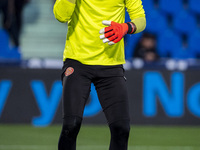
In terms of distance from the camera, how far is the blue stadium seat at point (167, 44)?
1108 cm

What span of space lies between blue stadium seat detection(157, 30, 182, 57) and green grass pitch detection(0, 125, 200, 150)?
2520mm

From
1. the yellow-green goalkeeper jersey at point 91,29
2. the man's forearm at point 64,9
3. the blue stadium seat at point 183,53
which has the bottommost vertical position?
the blue stadium seat at point 183,53

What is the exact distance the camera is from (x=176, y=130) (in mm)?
8641

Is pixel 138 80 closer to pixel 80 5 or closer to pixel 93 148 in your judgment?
pixel 93 148

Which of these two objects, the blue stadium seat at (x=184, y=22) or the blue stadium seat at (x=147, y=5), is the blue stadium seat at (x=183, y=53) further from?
the blue stadium seat at (x=147, y=5)

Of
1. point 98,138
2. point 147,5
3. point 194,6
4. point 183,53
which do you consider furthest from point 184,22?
point 98,138

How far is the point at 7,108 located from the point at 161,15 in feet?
13.3

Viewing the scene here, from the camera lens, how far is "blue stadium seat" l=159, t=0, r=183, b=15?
1127cm

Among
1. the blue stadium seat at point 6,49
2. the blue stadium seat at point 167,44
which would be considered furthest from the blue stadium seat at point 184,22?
the blue stadium seat at point 6,49

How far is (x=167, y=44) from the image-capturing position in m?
11.1

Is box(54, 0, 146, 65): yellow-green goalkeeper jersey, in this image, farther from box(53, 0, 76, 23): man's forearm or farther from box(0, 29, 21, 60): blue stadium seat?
box(0, 29, 21, 60): blue stadium seat

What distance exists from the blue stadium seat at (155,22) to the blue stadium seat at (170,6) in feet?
0.57

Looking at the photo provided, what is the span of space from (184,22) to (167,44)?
2.12ft

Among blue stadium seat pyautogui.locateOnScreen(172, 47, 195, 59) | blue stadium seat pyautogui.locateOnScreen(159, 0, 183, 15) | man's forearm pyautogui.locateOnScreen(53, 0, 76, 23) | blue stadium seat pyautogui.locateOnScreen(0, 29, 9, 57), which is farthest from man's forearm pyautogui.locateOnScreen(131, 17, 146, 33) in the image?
blue stadium seat pyautogui.locateOnScreen(159, 0, 183, 15)
